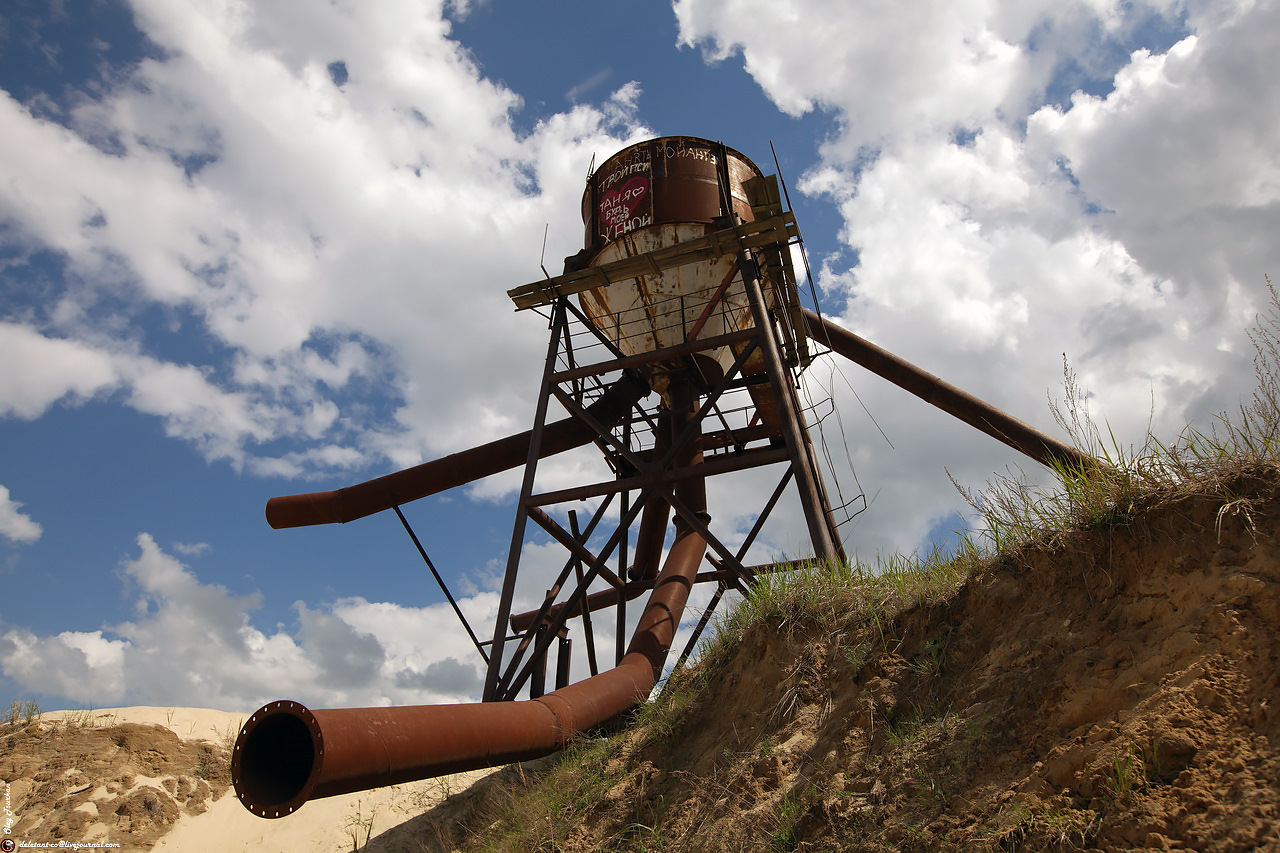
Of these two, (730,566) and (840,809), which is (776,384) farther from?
(840,809)

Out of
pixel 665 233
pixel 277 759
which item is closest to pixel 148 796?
pixel 277 759

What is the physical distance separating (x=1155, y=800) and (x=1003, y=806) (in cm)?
48

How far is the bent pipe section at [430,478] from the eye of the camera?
28.4 feet

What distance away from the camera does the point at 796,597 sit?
14.8ft

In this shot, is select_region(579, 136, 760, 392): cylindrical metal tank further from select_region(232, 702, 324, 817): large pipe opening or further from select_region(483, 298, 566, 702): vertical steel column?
select_region(232, 702, 324, 817): large pipe opening

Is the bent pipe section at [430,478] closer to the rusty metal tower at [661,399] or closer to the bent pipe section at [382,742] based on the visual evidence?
the rusty metal tower at [661,399]

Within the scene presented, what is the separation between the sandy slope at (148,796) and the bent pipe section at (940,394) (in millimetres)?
6339

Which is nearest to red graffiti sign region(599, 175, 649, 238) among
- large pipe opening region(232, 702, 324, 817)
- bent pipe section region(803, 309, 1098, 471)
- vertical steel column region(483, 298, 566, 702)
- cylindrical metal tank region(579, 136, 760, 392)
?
cylindrical metal tank region(579, 136, 760, 392)

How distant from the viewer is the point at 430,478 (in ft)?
28.4

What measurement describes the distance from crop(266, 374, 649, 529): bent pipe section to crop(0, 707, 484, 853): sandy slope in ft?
9.11

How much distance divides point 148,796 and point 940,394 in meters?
9.44

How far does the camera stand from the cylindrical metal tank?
335 inches

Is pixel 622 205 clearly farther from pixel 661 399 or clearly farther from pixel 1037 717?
pixel 1037 717

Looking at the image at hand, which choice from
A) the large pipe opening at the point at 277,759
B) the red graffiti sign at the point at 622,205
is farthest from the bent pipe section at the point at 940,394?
the large pipe opening at the point at 277,759
